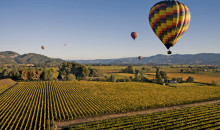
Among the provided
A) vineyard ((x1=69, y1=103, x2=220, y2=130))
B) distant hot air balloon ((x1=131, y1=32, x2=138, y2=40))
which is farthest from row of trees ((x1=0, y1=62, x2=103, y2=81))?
vineyard ((x1=69, y1=103, x2=220, y2=130))

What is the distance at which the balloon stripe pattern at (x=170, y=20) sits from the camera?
96.0 feet

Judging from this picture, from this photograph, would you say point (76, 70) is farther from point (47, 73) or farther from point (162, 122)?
point (162, 122)

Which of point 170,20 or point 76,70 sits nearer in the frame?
point 170,20

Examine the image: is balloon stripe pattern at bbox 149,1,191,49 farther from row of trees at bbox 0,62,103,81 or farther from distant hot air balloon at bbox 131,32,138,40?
row of trees at bbox 0,62,103,81

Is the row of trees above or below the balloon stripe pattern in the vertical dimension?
below

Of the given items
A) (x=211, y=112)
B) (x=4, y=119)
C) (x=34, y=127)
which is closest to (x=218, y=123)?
(x=211, y=112)

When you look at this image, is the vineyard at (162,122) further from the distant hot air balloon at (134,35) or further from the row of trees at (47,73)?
the row of trees at (47,73)

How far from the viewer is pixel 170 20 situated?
29.7 metres

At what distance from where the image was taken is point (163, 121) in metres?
30.4

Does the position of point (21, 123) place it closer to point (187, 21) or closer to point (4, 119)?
point (4, 119)

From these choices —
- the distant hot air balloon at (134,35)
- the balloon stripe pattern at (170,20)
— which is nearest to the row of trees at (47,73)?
the distant hot air balloon at (134,35)

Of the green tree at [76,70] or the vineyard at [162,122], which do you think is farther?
the green tree at [76,70]

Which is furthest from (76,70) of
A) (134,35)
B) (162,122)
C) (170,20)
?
(170,20)

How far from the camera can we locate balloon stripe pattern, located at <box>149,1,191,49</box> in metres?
29.2
